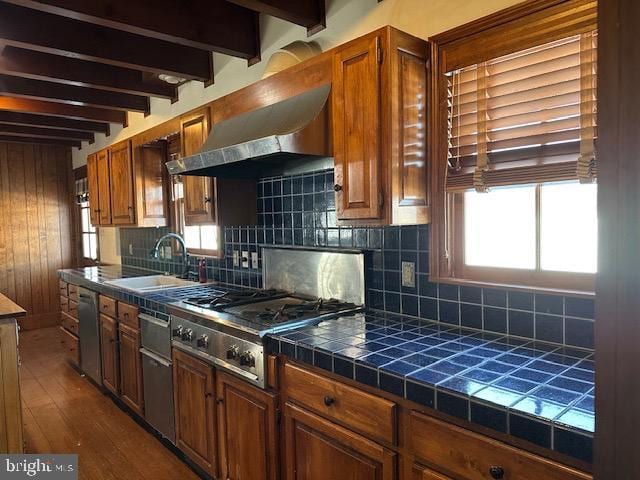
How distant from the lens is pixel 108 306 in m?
3.38

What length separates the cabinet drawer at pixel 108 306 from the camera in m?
3.28

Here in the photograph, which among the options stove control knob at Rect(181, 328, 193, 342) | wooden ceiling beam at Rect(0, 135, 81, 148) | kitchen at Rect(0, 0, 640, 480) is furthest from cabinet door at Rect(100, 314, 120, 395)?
wooden ceiling beam at Rect(0, 135, 81, 148)

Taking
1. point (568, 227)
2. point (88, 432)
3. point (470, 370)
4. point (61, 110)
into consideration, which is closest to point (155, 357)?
point (88, 432)

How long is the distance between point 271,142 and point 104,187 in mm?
2972

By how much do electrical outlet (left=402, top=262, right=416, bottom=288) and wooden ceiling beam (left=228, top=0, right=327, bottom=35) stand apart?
4.46 feet

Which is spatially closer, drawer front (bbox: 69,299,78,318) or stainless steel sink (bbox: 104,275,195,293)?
stainless steel sink (bbox: 104,275,195,293)

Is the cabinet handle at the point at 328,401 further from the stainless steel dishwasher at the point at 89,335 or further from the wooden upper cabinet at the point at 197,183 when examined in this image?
the stainless steel dishwasher at the point at 89,335

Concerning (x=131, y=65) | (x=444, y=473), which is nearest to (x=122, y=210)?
(x=131, y=65)

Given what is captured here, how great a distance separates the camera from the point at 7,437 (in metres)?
2.40

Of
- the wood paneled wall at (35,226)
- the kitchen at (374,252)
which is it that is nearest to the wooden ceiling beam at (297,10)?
the kitchen at (374,252)

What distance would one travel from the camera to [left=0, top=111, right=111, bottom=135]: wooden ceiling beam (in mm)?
4484

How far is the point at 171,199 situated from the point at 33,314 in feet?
11.1

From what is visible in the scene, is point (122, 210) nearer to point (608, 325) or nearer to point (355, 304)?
point (355, 304)

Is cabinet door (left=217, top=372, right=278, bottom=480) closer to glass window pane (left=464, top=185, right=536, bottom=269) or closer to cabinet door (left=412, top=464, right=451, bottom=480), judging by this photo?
cabinet door (left=412, top=464, right=451, bottom=480)
